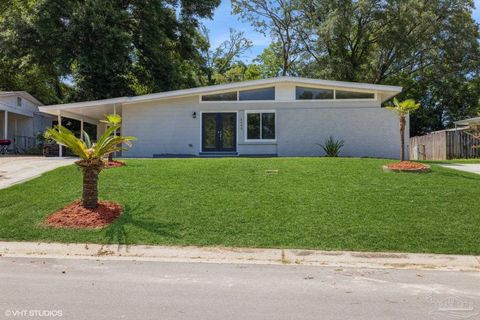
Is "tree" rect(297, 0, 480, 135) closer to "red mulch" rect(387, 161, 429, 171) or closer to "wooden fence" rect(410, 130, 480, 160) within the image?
"wooden fence" rect(410, 130, 480, 160)

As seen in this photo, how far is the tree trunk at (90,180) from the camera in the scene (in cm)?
912

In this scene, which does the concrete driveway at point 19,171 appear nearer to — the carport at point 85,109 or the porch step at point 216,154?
the carport at point 85,109

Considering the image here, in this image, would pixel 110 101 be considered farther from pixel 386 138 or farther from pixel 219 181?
pixel 386 138

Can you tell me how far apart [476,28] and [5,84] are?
37610 mm

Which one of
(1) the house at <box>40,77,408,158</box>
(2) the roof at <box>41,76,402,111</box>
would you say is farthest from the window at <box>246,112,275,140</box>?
(2) the roof at <box>41,76,402,111</box>

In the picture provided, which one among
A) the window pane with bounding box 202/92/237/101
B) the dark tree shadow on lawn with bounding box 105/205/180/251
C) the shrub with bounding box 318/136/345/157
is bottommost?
the dark tree shadow on lawn with bounding box 105/205/180/251

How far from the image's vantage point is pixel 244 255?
24.5 feet

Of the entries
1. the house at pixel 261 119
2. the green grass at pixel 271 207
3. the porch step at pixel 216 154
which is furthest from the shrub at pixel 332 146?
the green grass at pixel 271 207

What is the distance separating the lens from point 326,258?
7.34 m

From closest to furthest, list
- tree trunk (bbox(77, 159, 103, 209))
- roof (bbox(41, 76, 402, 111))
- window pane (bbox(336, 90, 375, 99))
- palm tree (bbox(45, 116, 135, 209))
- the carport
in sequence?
palm tree (bbox(45, 116, 135, 209)) < tree trunk (bbox(77, 159, 103, 209)) < roof (bbox(41, 76, 402, 111)) < window pane (bbox(336, 90, 375, 99)) < the carport

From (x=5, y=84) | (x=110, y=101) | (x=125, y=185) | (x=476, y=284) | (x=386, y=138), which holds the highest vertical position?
(x=5, y=84)

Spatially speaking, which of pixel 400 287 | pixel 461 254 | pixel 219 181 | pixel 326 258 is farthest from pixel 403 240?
pixel 219 181

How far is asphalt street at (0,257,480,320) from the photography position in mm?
4629

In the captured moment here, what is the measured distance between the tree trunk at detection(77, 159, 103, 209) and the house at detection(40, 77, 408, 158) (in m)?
10.8
